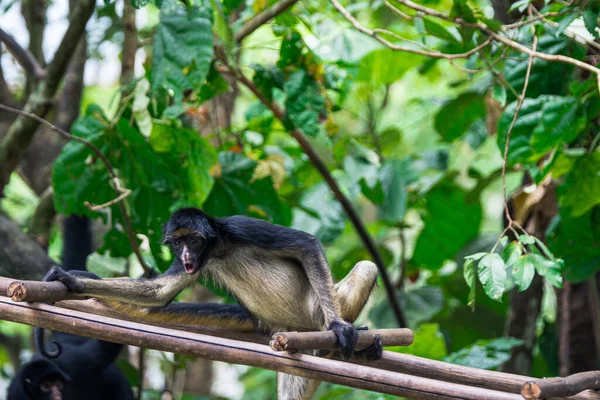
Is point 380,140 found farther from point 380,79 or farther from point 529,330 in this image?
point 529,330

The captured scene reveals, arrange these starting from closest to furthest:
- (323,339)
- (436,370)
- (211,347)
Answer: (211,347) → (323,339) → (436,370)

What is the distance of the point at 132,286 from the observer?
4398 mm

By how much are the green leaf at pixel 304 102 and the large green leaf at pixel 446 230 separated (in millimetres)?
2165

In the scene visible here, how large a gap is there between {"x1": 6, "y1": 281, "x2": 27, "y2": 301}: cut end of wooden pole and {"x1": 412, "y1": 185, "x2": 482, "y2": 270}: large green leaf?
→ 5007 mm

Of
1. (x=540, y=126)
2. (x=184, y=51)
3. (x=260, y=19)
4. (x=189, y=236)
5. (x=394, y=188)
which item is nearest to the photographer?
(x=189, y=236)

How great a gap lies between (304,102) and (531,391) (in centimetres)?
352

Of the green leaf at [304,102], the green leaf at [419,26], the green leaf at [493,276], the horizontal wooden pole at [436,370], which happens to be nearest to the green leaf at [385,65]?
the green leaf at [304,102]

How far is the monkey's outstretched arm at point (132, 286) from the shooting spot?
3.95 metres

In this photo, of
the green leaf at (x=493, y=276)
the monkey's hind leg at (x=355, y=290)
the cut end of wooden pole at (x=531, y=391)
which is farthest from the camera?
the monkey's hind leg at (x=355, y=290)

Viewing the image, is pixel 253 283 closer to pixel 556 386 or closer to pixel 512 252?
pixel 512 252

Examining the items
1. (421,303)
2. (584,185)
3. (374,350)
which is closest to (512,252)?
(374,350)

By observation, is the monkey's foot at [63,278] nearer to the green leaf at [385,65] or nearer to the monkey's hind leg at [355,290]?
the monkey's hind leg at [355,290]

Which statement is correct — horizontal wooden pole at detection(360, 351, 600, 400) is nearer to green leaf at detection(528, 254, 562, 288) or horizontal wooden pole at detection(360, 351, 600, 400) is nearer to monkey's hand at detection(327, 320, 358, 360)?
monkey's hand at detection(327, 320, 358, 360)

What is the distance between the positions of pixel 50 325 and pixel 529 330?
529cm
